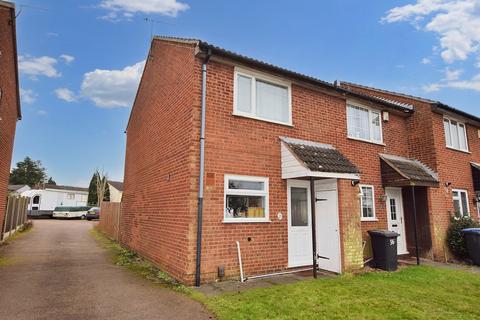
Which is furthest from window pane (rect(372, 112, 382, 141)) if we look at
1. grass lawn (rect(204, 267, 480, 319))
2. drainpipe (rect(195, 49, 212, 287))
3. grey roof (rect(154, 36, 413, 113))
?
drainpipe (rect(195, 49, 212, 287))

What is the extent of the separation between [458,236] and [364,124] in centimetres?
528

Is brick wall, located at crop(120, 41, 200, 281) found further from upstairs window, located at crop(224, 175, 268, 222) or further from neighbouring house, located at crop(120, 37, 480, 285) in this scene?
upstairs window, located at crop(224, 175, 268, 222)

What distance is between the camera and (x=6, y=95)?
1298 cm

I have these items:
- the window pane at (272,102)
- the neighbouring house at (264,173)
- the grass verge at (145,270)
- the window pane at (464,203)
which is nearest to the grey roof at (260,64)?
the neighbouring house at (264,173)

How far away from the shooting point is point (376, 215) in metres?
10.9

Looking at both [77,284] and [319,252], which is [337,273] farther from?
[77,284]

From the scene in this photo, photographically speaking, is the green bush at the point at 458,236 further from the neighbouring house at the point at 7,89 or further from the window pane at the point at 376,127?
the neighbouring house at the point at 7,89

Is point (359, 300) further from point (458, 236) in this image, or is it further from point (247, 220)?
point (458, 236)

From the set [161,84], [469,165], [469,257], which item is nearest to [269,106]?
[161,84]

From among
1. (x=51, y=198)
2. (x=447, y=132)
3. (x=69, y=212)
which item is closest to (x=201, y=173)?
(x=447, y=132)

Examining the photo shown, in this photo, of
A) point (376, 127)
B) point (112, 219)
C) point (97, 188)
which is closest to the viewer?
point (376, 127)

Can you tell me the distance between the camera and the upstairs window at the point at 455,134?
13290mm

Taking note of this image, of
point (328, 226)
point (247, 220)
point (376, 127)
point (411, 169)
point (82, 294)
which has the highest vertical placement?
point (376, 127)

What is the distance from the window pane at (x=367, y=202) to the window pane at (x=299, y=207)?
2.70 metres
